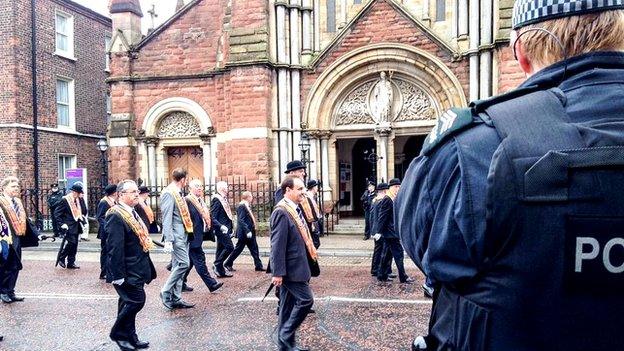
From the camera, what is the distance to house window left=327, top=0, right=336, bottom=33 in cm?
1894

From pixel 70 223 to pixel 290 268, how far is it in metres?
8.05

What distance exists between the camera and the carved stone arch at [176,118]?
18.8 meters

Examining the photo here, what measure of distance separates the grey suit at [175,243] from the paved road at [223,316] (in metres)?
0.33

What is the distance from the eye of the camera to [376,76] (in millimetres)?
18016

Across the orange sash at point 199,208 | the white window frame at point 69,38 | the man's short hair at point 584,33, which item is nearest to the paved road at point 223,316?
the orange sash at point 199,208

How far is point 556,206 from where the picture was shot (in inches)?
44.6

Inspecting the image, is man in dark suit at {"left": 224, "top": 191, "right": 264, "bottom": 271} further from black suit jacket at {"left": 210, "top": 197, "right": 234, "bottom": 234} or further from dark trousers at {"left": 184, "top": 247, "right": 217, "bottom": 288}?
dark trousers at {"left": 184, "top": 247, "right": 217, "bottom": 288}

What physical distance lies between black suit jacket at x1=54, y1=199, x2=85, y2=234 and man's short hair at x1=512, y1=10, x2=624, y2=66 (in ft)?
39.6

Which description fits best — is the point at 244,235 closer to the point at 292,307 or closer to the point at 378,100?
the point at 292,307

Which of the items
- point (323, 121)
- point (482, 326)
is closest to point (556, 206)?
point (482, 326)

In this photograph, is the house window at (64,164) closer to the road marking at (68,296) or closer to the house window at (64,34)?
the house window at (64,34)

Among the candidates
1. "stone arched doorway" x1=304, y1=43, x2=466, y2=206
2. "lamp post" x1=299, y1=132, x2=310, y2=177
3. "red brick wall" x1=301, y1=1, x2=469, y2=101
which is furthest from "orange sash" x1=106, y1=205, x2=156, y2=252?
"red brick wall" x1=301, y1=1, x2=469, y2=101

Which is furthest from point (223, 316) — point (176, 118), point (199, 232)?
point (176, 118)

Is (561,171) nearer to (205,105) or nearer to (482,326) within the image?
(482,326)
